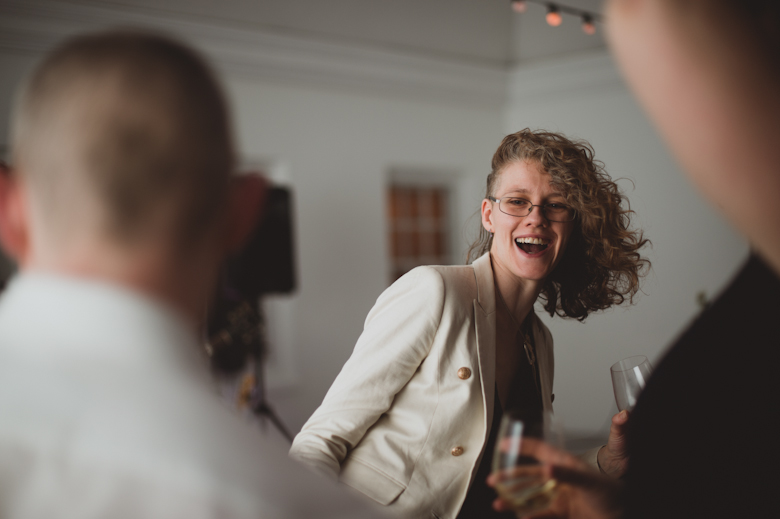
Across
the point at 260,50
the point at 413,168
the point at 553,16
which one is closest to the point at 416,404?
the point at 413,168

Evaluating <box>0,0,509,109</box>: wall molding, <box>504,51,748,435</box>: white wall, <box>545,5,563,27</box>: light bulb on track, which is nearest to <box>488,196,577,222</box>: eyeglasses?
<box>504,51,748,435</box>: white wall

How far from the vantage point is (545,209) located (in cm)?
95

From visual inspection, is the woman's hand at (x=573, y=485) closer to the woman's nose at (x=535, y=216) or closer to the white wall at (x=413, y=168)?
the white wall at (x=413, y=168)

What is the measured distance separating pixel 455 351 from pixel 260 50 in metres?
2.91

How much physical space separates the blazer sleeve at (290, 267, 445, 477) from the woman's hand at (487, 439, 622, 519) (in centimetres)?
36

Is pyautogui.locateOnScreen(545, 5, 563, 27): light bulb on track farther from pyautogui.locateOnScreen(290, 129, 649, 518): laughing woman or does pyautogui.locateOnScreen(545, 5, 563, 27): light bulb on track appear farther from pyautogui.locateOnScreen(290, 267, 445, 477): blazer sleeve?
pyautogui.locateOnScreen(290, 267, 445, 477): blazer sleeve

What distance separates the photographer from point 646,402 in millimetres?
565

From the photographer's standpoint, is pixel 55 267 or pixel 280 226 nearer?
pixel 55 267

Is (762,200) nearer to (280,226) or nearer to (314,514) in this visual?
(314,514)

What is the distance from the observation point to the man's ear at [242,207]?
1.54 ft

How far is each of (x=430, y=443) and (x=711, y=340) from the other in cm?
60

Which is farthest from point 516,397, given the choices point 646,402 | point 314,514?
point 314,514

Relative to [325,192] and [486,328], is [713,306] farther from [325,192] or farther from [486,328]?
[325,192]

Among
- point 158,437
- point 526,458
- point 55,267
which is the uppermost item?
point 55,267
